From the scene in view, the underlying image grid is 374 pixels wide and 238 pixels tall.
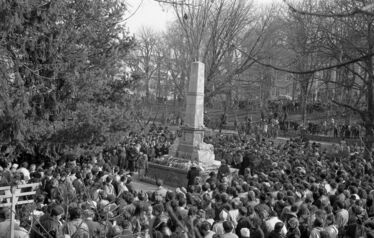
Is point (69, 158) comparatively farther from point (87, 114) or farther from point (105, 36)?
point (105, 36)

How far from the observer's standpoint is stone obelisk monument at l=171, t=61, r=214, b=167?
18547mm

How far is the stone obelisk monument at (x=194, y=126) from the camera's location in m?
18.5

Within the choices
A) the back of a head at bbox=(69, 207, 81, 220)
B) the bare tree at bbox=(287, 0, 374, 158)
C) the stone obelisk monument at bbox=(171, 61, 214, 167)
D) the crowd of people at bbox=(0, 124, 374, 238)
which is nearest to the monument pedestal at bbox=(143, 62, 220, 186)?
the stone obelisk monument at bbox=(171, 61, 214, 167)

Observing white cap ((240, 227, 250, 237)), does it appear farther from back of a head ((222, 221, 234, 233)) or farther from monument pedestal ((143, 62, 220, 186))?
monument pedestal ((143, 62, 220, 186))

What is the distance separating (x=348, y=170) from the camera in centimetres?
1468

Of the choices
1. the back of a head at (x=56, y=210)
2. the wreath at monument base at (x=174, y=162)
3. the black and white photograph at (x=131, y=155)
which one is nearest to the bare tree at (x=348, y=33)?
the black and white photograph at (x=131, y=155)

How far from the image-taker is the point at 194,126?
62.0ft

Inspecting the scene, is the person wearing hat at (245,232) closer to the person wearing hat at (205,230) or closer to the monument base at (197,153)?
the person wearing hat at (205,230)

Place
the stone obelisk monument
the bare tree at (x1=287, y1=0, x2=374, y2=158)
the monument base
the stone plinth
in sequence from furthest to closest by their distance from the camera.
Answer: the stone obelisk monument → the monument base → the stone plinth → the bare tree at (x1=287, y1=0, x2=374, y2=158)

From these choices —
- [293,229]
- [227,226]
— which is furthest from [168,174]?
[227,226]

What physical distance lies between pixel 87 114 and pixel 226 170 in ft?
17.9

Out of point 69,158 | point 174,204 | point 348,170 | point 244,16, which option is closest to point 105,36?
point 69,158

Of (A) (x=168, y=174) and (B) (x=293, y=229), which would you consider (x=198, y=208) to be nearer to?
(B) (x=293, y=229)

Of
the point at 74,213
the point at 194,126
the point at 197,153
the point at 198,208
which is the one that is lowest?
the point at 198,208
